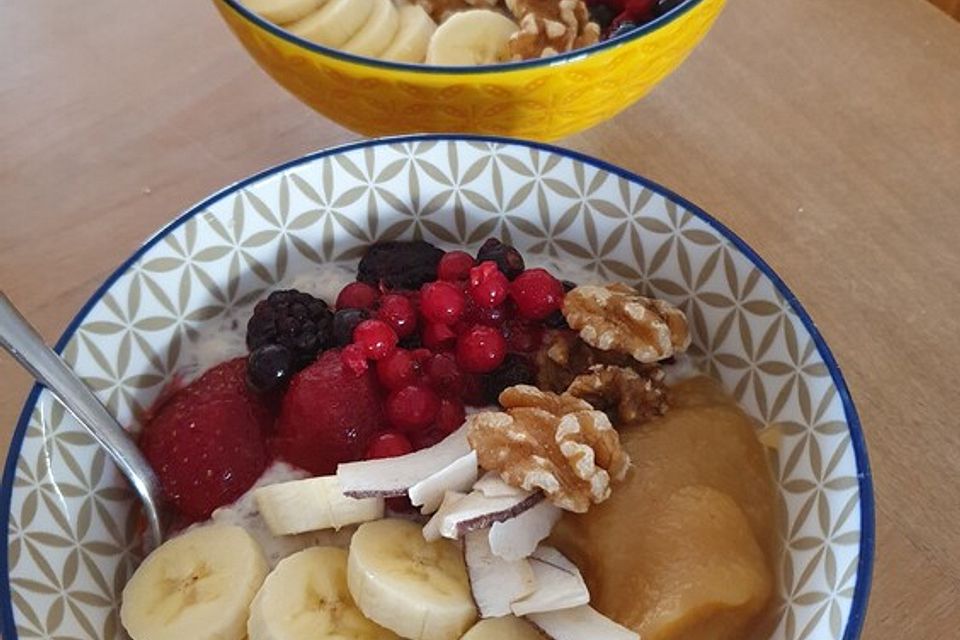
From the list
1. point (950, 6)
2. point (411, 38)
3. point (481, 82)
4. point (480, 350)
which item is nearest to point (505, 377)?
point (480, 350)

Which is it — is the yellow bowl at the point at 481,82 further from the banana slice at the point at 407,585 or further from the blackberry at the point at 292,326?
the banana slice at the point at 407,585

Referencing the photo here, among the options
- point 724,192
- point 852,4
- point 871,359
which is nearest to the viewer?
point 871,359

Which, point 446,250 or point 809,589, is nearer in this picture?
point 809,589

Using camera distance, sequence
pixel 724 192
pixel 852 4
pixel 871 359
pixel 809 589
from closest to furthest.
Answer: pixel 809 589 < pixel 871 359 < pixel 724 192 < pixel 852 4

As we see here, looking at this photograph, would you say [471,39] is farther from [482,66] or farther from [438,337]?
[438,337]

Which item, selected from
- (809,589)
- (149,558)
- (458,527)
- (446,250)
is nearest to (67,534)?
(149,558)

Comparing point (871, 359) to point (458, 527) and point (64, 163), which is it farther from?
point (64, 163)

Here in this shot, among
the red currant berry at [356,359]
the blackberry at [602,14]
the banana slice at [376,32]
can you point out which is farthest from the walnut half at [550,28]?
the red currant berry at [356,359]
